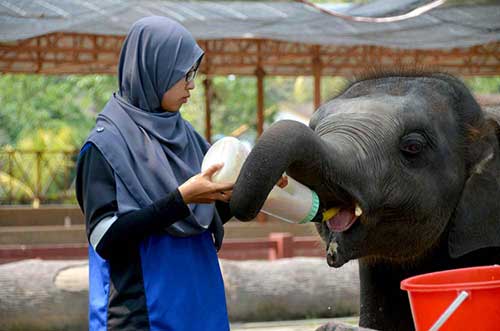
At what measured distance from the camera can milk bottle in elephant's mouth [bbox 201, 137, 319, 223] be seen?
152 inches

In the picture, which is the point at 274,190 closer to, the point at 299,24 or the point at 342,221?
the point at 342,221

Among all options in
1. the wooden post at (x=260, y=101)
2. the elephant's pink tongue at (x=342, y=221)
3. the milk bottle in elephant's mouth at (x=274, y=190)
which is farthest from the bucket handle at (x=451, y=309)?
the wooden post at (x=260, y=101)

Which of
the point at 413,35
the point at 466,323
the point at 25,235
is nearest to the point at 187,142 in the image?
the point at 466,323

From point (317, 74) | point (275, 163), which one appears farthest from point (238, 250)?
point (275, 163)

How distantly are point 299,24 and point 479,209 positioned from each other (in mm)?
7283

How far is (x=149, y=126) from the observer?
13.0ft

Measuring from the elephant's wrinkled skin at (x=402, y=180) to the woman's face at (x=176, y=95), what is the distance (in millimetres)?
521

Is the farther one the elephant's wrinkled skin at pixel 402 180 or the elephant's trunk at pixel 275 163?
the elephant's wrinkled skin at pixel 402 180

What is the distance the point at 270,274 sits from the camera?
1052cm

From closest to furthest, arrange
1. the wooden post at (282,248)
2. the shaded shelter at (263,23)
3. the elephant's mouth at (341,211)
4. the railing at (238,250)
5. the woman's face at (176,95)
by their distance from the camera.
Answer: the woman's face at (176,95) < the elephant's mouth at (341,211) < the shaded shelter at (263,23) < the railing at (238,250) < the wooden post at (282,248)

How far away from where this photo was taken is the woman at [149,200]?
3805 millimetres

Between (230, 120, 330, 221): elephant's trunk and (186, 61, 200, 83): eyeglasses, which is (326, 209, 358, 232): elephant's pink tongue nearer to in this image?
(230, 120, 330, 221): elephant's trunk

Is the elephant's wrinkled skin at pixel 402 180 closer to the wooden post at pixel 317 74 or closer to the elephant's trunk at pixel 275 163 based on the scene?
the elephant's trunk at pixel 275 163

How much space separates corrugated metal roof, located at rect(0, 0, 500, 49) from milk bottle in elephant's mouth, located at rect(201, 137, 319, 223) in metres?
Answer: 7.55
